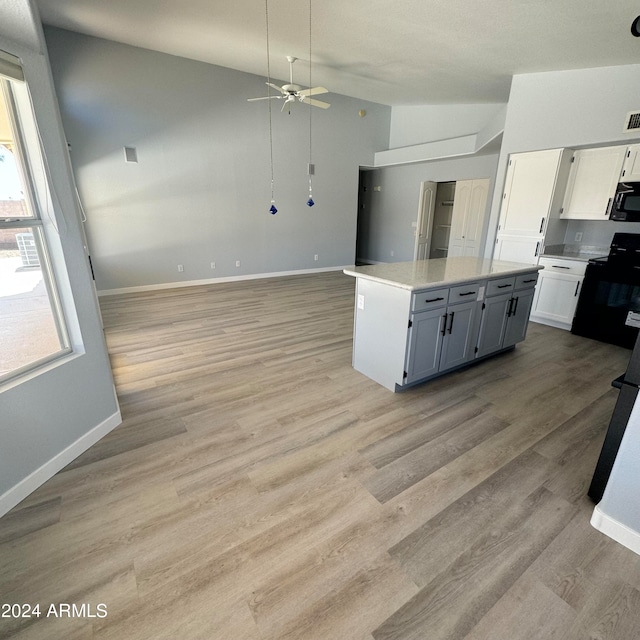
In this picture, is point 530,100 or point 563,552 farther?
point 530,100

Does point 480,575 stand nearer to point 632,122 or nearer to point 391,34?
point 632,122

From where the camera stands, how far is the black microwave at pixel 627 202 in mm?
3561

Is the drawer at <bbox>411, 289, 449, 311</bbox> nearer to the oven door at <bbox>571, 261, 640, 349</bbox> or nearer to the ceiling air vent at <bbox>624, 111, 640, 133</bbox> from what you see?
the oven door at <bbox>571, 261, 640, 349</bbox>

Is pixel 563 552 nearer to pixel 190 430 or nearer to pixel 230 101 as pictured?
pixel 190 430

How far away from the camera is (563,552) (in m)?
1.50

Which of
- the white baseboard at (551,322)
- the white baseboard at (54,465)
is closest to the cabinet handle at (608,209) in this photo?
the white baseboard at (551,322)

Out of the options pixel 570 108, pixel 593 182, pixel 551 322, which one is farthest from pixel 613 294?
pixel 570 108

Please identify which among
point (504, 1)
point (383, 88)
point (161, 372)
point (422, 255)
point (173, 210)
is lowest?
point (161, 372)

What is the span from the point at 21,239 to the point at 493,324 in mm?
3602

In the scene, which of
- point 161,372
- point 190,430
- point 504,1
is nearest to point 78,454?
point 190,430

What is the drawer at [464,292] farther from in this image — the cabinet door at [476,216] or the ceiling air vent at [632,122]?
the cabinet door at [476,216]

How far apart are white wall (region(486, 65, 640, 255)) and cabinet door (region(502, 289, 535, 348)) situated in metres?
2.11

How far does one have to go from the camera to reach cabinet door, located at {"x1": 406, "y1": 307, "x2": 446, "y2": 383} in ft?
8.48

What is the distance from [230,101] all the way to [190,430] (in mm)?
6079
